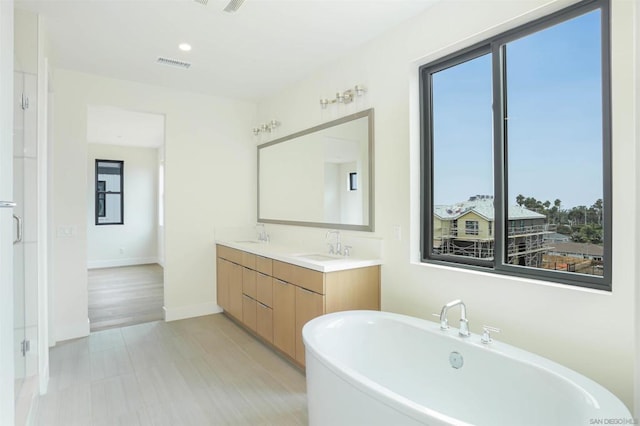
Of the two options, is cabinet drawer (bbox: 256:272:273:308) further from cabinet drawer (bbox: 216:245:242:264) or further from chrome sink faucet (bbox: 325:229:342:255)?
chrome sink faucet (bbox: 325:229:342:255)

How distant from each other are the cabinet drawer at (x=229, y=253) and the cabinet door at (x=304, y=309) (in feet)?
4.04

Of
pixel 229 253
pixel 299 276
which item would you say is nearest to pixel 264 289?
pixel 299 276

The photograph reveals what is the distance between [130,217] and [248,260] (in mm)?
5399

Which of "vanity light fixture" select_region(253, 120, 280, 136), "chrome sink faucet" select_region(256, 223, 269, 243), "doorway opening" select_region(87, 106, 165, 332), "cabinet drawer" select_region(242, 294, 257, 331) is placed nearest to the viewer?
"cabinet drawer" select_region(242, 294, 257, 331)

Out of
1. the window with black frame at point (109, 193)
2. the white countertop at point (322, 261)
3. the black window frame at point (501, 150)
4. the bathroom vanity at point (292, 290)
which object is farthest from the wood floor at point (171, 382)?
the window with black frame at point (109, 193)

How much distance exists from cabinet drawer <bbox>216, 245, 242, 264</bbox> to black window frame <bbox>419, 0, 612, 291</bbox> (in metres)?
2.05

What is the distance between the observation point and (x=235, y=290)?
3920mm

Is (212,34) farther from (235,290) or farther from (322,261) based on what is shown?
(235,290)

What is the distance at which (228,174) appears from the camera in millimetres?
4574

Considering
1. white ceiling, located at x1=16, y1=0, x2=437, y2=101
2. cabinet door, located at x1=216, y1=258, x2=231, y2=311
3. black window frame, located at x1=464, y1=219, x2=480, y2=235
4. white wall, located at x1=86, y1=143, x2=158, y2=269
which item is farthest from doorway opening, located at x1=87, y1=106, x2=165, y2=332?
black window frame, located at x1=464, y1=219, x2=480, y2=235

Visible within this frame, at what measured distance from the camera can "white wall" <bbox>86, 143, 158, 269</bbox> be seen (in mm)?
7395

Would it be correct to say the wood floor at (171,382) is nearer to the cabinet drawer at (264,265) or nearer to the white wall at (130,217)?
the cabinet drawer at (264,265)

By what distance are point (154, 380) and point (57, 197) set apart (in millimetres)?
2134

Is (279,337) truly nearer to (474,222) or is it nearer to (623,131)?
(474,222)
